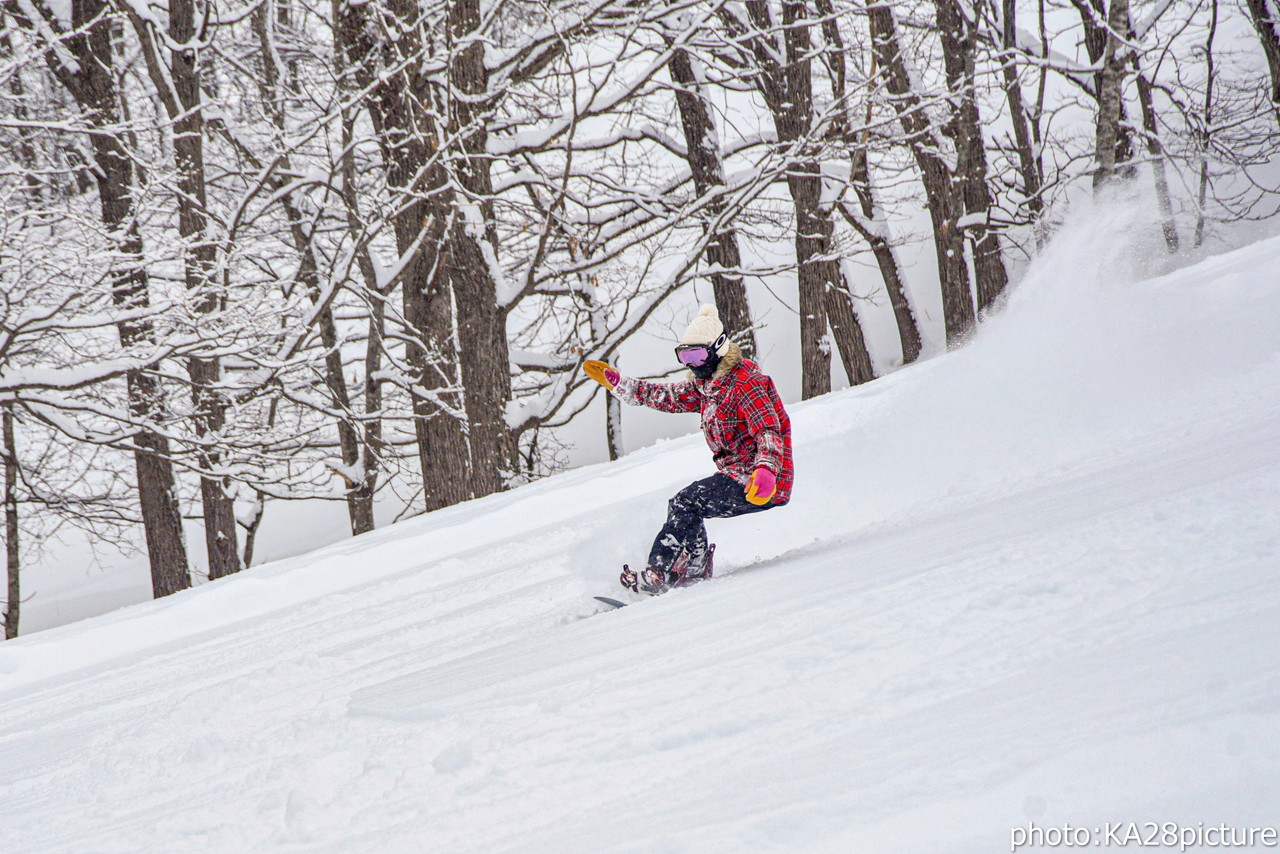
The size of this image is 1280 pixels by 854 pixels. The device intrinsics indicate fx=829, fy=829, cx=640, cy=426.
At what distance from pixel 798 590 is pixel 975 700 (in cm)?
112

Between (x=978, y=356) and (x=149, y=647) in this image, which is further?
(x=978, y=356)

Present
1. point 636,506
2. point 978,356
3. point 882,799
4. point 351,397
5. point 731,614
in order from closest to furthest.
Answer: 1. point 882,799
2. point 731,614
3. point 636,506
4. point 978,356
5. point 351,397

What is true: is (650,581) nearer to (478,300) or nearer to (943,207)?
(478,300)

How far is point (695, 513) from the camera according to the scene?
4.09 m

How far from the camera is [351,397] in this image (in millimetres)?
11750

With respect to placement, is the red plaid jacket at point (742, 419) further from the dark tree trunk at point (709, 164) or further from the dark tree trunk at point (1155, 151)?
the dark tree trunk at point (1155, 151)

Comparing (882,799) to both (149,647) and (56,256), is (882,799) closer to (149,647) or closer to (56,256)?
(149,647)

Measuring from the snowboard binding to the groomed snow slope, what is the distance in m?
0.28

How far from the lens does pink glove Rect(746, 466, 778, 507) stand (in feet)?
12.2

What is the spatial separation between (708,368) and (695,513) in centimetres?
73

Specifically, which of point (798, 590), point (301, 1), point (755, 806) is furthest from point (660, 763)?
point (301, 1)

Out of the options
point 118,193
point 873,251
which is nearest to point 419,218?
point 118,193

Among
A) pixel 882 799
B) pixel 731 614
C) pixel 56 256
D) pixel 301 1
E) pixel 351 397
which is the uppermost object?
pixel 301 1

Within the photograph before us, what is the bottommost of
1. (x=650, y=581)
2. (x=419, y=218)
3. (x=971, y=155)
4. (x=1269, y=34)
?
(x=650, y=581)
